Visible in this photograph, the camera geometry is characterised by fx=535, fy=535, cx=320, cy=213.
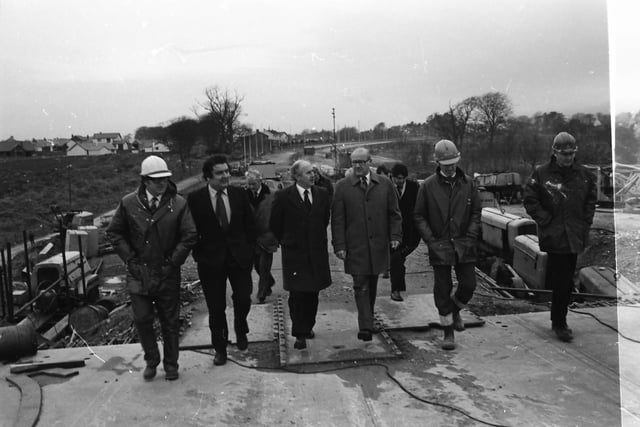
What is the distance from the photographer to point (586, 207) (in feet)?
17.0

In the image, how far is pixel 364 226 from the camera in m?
5.28

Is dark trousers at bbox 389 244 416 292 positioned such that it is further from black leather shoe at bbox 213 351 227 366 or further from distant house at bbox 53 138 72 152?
distant house at bbox 53 138 72 152

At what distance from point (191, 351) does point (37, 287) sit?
6779 mm

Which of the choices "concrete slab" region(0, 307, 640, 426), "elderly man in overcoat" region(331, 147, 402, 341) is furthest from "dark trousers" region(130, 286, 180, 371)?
"elderly man in overcoat" region(331, 147, 402, 341)

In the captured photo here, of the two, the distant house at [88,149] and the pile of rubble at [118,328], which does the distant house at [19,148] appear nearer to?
the distant house at [88,149]

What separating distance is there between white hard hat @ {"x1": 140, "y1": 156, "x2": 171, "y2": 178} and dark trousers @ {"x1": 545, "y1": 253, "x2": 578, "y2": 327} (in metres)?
3.76

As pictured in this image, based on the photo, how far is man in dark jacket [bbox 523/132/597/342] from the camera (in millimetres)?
5152

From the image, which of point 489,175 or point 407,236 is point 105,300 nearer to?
point 407,236

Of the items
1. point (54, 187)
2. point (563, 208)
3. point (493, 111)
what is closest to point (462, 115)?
point (493, 111)

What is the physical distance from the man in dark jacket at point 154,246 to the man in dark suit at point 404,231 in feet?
10.0

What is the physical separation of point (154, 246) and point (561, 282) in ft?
12.8

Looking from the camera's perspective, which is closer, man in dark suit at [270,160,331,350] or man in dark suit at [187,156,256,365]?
man in dark suit at [187,156,256,365]

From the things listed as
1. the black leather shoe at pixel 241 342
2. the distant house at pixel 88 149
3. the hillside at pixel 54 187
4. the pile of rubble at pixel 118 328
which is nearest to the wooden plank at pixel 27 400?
the black leather shoe at pixel 241 342

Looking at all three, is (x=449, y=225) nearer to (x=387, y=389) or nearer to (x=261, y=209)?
(x=387, y=389)
